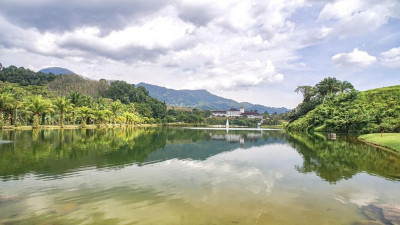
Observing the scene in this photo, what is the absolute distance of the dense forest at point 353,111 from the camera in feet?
160

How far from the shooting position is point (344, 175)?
16156 millimetres

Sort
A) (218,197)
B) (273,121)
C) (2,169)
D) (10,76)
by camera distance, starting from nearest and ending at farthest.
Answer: (218,197) < (2,169) < (10,76) < (273,121)

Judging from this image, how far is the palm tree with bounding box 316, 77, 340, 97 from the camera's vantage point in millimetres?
88938

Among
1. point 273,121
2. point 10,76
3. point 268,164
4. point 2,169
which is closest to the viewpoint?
point 2,169

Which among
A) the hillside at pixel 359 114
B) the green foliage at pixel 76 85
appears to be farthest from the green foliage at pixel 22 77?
the hillside at pixel 359 114

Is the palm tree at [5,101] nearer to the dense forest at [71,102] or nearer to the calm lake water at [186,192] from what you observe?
the dense forest at [71,102]

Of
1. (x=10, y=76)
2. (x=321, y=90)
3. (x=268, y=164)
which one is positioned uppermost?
(x=10, y=76)

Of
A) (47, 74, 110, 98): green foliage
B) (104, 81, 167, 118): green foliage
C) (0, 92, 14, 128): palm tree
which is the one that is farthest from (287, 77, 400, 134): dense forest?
(47, 74, 110, 98): green foliage

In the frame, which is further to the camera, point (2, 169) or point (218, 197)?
point (2, 169)

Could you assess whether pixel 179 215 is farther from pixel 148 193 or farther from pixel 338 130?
pixel 338 130

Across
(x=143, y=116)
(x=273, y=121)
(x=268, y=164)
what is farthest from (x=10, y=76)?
(x=268, y=164)

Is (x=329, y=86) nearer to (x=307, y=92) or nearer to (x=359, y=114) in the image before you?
(x=307, y=92)

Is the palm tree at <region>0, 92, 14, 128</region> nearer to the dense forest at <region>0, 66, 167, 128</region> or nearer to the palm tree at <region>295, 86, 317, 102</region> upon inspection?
the dense forest at <region>0, 66, 167, 128</region>

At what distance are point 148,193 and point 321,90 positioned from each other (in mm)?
95178
